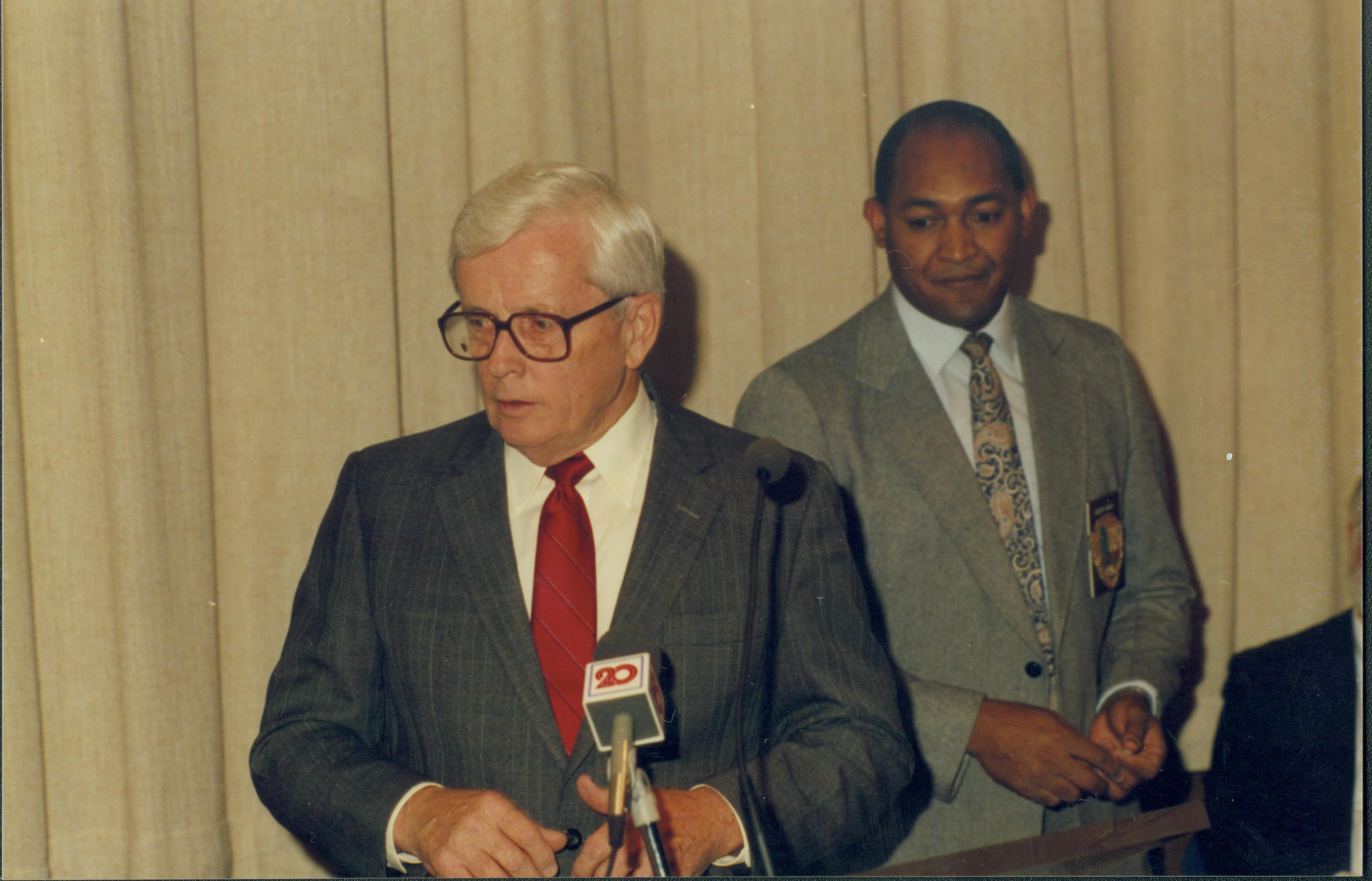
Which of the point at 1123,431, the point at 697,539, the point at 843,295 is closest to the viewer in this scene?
the point at 697,539

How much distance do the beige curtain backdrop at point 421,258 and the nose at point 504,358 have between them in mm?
684

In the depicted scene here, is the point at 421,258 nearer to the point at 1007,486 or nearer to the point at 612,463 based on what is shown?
the point at 612,463

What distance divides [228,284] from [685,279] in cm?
87

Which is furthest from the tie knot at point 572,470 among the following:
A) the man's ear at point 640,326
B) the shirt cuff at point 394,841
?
the shirt cuff at point 394,841

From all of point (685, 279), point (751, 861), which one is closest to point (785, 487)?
point (751, 861)

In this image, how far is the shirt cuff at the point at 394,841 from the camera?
55.4 inches

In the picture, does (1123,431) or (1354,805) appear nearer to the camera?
(1354,805)

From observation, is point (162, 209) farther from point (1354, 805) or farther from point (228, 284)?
point (1354, 805)

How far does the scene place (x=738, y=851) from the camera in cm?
142

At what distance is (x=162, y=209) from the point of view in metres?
2.06

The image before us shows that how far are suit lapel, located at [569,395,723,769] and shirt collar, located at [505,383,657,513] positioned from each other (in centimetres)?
3

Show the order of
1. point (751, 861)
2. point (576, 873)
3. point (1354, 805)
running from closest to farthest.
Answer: point (576, 873) → point (751, 861) → point (1354, 805)

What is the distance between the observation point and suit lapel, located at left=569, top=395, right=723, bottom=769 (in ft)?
4.98

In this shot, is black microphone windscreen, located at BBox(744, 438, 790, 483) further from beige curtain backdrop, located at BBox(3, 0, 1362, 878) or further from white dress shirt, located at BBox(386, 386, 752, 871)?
beige curtain backdrop, located at BBox(3, 0, 1362, 878)
